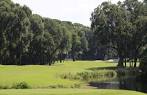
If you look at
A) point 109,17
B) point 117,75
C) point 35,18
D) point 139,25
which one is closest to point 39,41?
point 35,18

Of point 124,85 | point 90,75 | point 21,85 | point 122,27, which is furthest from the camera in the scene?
point 122,27

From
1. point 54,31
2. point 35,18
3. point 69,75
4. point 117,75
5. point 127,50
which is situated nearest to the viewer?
point 69,75

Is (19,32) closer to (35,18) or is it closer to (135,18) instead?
(35,18)

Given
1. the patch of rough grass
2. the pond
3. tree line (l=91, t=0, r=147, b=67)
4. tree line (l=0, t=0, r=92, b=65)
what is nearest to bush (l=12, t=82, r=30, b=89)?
the pond

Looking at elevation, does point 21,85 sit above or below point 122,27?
below

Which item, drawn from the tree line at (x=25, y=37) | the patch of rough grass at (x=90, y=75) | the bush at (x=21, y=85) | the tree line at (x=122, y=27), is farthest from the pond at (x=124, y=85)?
the tree line at (x=25, y=37)

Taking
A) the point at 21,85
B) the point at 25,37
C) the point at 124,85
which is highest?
the point at 25,37

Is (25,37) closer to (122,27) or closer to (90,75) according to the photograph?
(122,27)

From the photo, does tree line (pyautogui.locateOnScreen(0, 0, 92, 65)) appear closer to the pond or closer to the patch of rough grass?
the patch of rough grass

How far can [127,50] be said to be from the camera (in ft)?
436

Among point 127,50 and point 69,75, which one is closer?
point 69,75

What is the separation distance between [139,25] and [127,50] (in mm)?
11373

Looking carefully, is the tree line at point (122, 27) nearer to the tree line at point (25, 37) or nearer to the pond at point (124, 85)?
the tree line at point (25, 37)

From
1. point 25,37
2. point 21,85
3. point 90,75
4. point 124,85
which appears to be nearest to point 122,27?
point 25,37
